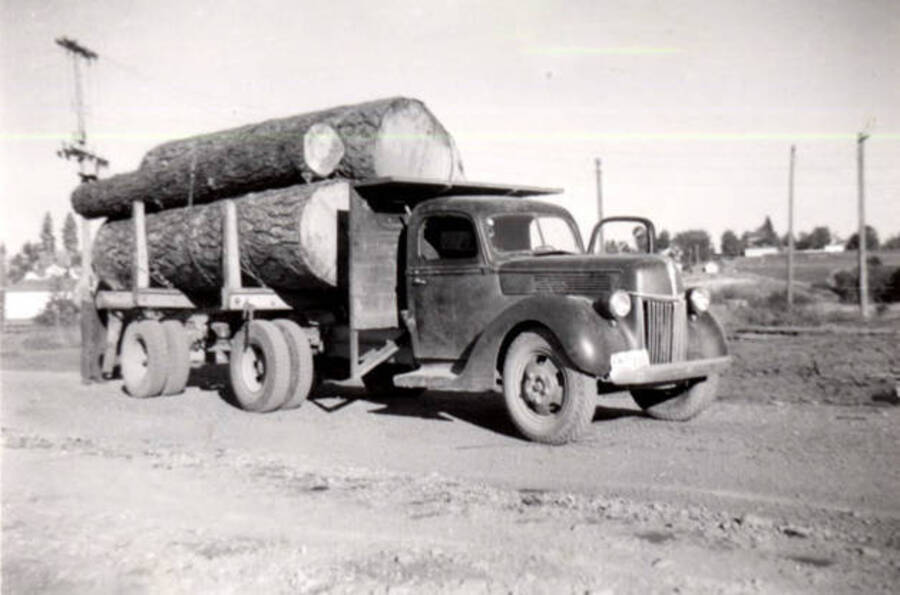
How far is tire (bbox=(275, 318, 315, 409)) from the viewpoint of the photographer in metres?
9.30

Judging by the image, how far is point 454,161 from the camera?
10.5 meters

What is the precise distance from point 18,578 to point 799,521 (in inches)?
150

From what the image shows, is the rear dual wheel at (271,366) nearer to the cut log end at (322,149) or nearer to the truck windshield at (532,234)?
the cut log end at (322,149)

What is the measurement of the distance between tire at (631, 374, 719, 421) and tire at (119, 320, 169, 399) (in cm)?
611

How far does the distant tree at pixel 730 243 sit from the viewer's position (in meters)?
90.6

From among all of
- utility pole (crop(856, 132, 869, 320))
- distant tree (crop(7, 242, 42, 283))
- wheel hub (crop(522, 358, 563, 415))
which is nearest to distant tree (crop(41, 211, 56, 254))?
distant tree (crop(7, 242, 42, 283))

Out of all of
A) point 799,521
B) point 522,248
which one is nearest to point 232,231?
point 522,248

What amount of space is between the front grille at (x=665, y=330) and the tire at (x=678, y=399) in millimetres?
515

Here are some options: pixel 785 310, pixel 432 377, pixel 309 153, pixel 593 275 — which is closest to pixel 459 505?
pixel 593 275

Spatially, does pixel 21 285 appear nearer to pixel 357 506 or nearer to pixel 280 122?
pixel 280 122

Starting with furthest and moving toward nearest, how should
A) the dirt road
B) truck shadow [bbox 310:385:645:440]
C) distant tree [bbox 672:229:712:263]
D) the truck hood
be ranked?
distant tree [bbox 672:229:712:263] → truck shadow [bbox 310:385:645:440] → the truck hood → the dirt road

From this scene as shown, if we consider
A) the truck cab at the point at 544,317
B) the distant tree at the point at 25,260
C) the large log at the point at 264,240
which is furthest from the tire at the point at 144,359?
the distant tree at the point at 25,260

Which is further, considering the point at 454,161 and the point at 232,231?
the point at 454,161

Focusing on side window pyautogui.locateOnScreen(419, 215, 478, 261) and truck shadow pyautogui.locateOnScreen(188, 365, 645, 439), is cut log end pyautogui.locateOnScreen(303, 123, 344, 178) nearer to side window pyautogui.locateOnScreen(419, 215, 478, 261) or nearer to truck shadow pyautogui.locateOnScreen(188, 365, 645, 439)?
side window pyautogui.locateOnScreen(419, 215, 478, 261)
